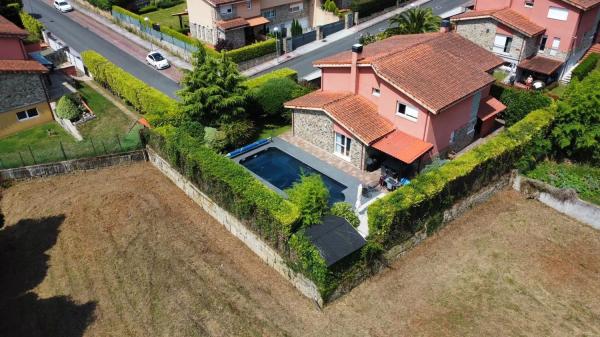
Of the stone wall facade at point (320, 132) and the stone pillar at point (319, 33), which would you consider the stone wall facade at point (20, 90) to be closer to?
the stone wall facade at point (320, 132)

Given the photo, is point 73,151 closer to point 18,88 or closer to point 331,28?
point 18,88

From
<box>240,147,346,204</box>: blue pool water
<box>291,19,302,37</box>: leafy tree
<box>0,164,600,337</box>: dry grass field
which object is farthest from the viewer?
<box>291,19,302,37</box>: leafy tree

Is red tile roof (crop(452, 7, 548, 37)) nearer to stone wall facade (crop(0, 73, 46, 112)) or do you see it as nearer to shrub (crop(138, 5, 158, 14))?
stone wall facade (crop(0, 73, 46, 112))

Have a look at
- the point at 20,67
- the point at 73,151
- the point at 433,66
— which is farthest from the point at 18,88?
the point at 433,66

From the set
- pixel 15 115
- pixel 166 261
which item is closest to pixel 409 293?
pixel 166 261

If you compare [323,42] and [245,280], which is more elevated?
[323,42]

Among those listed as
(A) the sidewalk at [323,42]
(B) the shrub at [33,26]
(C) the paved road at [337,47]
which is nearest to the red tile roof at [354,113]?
(C) the paved road at [337,47]

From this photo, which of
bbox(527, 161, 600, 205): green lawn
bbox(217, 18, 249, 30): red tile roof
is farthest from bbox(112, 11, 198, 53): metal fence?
bbox(527, 161, 600, 205): green lawn
